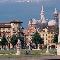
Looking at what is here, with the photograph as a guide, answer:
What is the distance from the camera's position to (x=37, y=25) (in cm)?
18938

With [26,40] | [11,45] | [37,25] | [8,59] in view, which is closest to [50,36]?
[26,40]

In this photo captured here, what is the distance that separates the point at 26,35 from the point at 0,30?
1129 cm

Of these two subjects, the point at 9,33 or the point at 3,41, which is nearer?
the point at 3,41

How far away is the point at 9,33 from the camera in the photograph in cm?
14925

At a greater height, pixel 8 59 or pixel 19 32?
pixel 19 32

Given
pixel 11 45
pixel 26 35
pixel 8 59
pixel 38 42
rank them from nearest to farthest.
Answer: pixel 8 59
pixel 38 42
pixel 11 45
pixel 26 35

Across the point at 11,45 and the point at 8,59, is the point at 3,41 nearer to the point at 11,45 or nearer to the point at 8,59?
the point at 11,45

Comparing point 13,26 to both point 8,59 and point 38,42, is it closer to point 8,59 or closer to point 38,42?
point 38,42

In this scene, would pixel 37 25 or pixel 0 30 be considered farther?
pixel 37 25

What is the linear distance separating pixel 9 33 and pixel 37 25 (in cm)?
4141

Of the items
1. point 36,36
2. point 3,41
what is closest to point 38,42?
point 36,36

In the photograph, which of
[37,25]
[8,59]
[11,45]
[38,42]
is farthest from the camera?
[37,25]

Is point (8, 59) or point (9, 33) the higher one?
point (9, 33)

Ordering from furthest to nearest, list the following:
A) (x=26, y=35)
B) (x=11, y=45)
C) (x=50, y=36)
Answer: (x=26, y=35) → (x=50, y=36) → (x=11, y=45)
